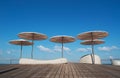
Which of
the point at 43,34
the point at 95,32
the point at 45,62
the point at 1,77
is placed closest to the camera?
the point at 1,77

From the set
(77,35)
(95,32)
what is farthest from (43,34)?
(95,32)

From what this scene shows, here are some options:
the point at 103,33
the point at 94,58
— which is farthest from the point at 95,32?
the point at 94,58

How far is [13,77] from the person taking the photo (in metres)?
5.04

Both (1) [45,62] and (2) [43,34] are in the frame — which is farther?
(2) [43,34]

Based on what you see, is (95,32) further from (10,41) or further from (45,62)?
(10,41)

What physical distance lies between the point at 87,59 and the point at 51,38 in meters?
5.86

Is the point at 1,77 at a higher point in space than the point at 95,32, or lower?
lower

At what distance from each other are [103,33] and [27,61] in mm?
9743

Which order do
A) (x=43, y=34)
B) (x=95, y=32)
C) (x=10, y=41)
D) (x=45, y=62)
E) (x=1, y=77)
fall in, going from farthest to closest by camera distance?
(x=10, y=41) → (x=43, y=34) → (x=95, y=32) → (x=45, y=62) → (x=1, y=77)

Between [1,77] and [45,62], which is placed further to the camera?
[45,62]

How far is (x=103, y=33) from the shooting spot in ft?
56.2

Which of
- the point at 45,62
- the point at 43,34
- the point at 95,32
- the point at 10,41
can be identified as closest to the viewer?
the point at 45,62

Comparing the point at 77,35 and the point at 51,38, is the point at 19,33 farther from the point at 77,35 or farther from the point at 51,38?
the point at 77,35

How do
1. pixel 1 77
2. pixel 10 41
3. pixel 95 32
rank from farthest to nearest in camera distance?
pixel 10 41
pixel 95 32
pixel 1 77
